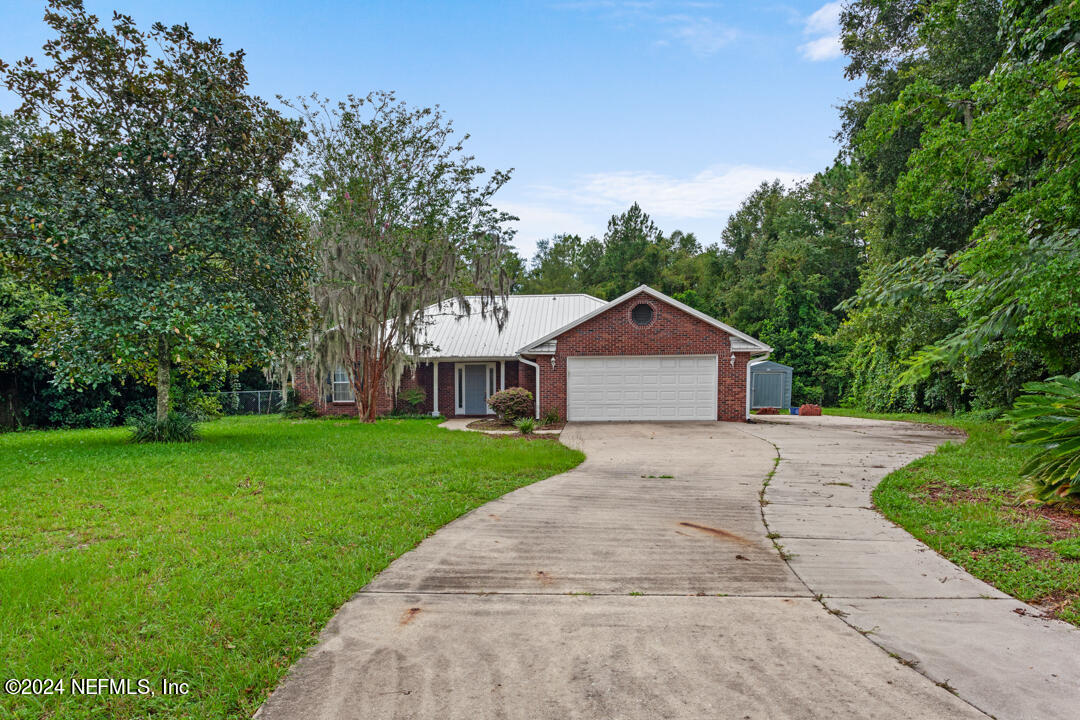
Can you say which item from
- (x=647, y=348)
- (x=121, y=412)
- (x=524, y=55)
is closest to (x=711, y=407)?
(x=647, y=348)

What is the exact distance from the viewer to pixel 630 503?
6.57m

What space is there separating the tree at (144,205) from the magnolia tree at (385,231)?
3.24m

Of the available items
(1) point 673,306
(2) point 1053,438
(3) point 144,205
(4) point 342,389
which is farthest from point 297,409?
(2) point 1053,438

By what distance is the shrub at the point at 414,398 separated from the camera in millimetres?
20547

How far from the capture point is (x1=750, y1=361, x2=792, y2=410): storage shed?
83.9 ft

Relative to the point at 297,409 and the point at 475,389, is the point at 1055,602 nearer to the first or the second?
the point at 475,389

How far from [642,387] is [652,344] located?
1274 mm

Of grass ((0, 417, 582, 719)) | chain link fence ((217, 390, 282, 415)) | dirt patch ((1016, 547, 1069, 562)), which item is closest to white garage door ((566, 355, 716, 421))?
grass ((0, 417, 582, 719))

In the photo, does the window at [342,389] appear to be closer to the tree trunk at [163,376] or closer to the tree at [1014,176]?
the tree trunk at [163,376]

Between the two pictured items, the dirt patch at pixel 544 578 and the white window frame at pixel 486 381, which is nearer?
the dirt patch at pixel 544 578

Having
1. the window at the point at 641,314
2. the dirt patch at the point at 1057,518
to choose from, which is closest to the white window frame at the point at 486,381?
the window at the point at 641,314

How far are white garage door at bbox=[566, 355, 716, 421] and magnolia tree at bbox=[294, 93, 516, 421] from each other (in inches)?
148

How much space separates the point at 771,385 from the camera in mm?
25750

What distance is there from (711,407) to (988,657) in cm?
1452
